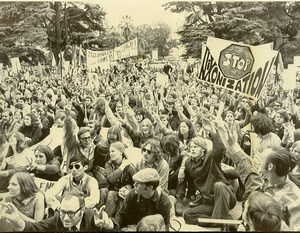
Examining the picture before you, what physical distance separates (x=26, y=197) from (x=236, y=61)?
1.18 metres

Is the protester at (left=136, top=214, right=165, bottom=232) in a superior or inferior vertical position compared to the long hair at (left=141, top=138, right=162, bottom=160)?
inferior

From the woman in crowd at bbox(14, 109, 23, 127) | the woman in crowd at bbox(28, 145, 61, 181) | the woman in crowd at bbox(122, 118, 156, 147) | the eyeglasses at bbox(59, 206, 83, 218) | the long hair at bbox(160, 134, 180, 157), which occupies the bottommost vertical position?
the eyeglasses at bbox(59, 206, 83, 218)

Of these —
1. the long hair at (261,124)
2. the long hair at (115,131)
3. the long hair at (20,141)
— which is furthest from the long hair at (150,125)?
the long hair at (20,141)

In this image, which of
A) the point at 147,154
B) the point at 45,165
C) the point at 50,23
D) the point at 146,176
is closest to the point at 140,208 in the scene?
the point at 146,176

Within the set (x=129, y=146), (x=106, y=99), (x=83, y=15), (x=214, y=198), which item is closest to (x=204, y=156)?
(x=214, y=198)

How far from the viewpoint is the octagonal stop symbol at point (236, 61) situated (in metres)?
2.01

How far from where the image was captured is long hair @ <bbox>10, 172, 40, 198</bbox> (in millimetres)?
2012

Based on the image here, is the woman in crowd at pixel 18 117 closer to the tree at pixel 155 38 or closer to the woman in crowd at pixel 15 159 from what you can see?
the woman in crowd at pixel 15 159

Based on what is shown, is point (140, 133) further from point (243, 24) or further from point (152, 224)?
point (243, 24)

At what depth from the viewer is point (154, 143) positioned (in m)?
2.01

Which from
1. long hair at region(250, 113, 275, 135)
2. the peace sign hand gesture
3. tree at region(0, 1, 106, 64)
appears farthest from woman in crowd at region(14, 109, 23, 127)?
long hair at region(250, 113, 275, 135)

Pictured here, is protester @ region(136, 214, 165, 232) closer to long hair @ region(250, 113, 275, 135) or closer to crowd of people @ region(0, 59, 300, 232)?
crowd of people @ region(0, 59, 300, 232)

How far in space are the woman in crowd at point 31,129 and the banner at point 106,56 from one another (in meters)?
0.37

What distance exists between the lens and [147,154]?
2.01 m
